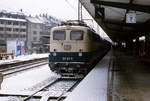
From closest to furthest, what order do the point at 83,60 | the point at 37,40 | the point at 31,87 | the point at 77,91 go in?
the point at 77,91, the point at 31,87, the point at 83,60, the point at 37,40

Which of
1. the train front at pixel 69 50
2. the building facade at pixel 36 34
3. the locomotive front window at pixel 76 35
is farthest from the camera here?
the building facade at pixel 36 34

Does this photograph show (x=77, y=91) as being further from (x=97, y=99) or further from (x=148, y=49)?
(x=148, y=49)

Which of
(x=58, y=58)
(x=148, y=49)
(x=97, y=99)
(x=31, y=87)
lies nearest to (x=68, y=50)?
(x=58, y=58)

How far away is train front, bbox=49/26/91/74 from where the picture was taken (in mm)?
15633

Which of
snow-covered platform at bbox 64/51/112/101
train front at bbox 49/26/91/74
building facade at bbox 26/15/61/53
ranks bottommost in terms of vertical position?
snow-covered platform at bbox 64/51/112/101

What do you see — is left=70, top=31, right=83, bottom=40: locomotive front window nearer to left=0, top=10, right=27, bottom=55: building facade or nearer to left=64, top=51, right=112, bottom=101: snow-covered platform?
left=64, top=51, right=112, bottom=101: snow-covered platform

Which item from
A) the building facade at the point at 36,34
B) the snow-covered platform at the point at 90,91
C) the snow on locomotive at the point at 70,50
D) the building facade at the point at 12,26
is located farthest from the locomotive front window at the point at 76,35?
the building facade at the point at 36,34

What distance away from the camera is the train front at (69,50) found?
15.6m

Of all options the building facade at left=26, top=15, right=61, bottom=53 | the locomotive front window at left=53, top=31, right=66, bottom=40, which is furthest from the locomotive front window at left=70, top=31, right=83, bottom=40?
the building facade at left=26, top=15, right=61, bottom=53

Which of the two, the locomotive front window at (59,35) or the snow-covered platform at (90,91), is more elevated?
the locomotive front window at (59,35)

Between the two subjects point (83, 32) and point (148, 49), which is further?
point (148, 49)

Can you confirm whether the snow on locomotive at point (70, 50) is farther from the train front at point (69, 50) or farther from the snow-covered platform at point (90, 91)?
the snow-covered platform at point (90, 91)

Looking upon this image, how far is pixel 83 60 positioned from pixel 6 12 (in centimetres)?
6796

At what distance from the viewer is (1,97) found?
10.7 metres
